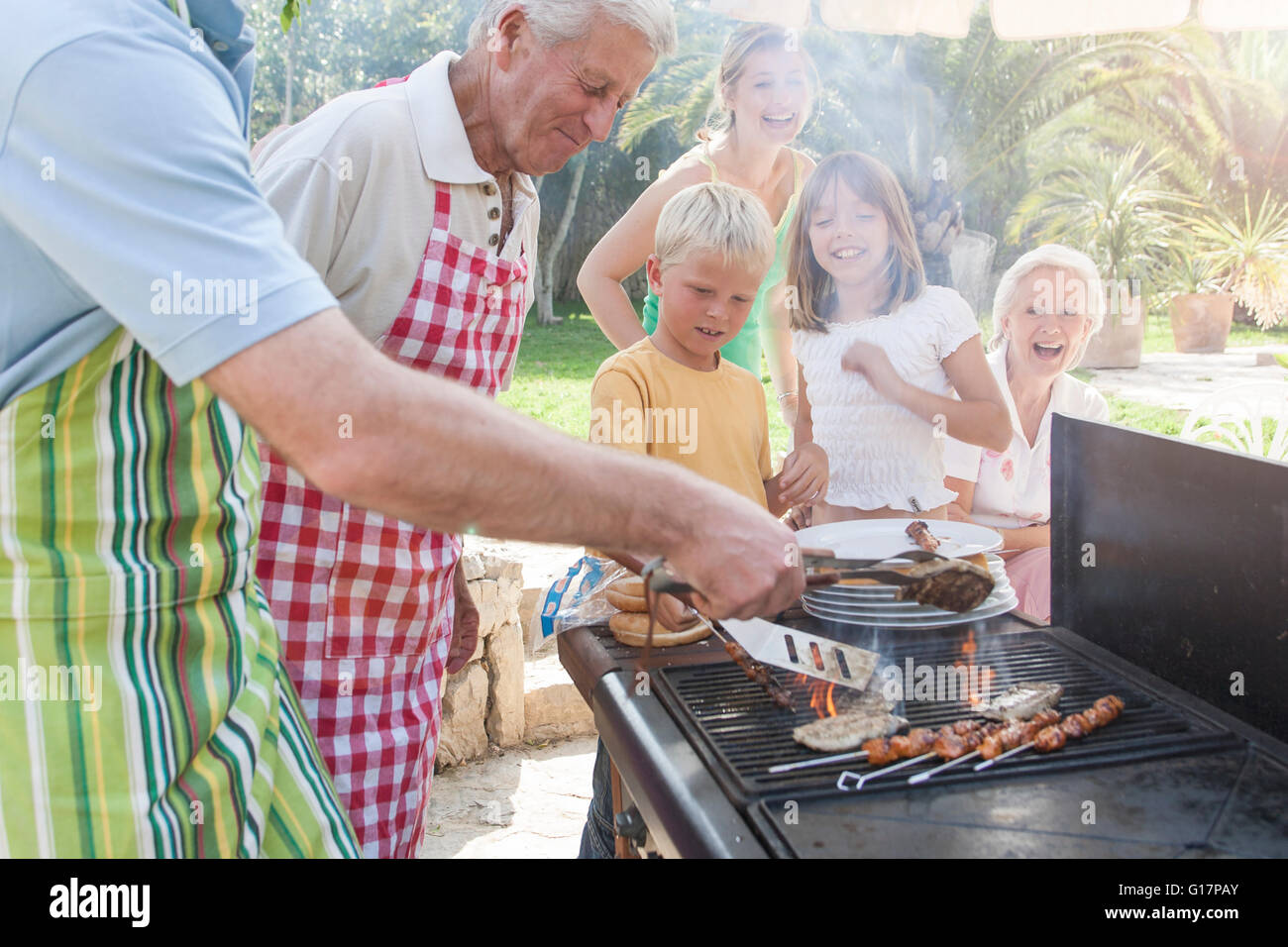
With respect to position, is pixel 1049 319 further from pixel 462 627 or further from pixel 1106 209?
pixel 1106 209

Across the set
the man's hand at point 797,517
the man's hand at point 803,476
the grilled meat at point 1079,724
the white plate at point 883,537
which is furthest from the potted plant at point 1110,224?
the grilled meat at point 1079,724

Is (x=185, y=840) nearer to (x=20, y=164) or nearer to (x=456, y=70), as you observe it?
(x=20, y=164)

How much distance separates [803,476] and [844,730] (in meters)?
1.26

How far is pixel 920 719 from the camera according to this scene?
69.2 inches

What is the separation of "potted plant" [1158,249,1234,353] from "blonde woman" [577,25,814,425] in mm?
10728

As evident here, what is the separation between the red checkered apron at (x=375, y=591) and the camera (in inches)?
78.8

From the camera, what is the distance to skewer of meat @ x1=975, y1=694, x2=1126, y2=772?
1.58 metres

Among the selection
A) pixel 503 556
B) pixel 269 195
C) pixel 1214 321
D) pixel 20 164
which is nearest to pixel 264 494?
pixel 269 195

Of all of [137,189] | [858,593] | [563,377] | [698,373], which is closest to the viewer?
[137,189]

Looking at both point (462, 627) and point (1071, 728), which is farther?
point (462, 627)

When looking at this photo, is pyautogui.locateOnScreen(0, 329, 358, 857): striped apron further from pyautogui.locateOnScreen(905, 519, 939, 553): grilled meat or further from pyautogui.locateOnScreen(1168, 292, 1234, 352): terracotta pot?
pyautogui.locateOnScreen(1168, 292, 1234, 352): terracotta pot

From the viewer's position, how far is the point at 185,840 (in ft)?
4.30

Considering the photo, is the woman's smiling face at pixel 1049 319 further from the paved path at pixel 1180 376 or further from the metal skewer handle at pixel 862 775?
the paved path at pixel 1180 376

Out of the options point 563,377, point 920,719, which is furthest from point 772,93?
point 563,377
